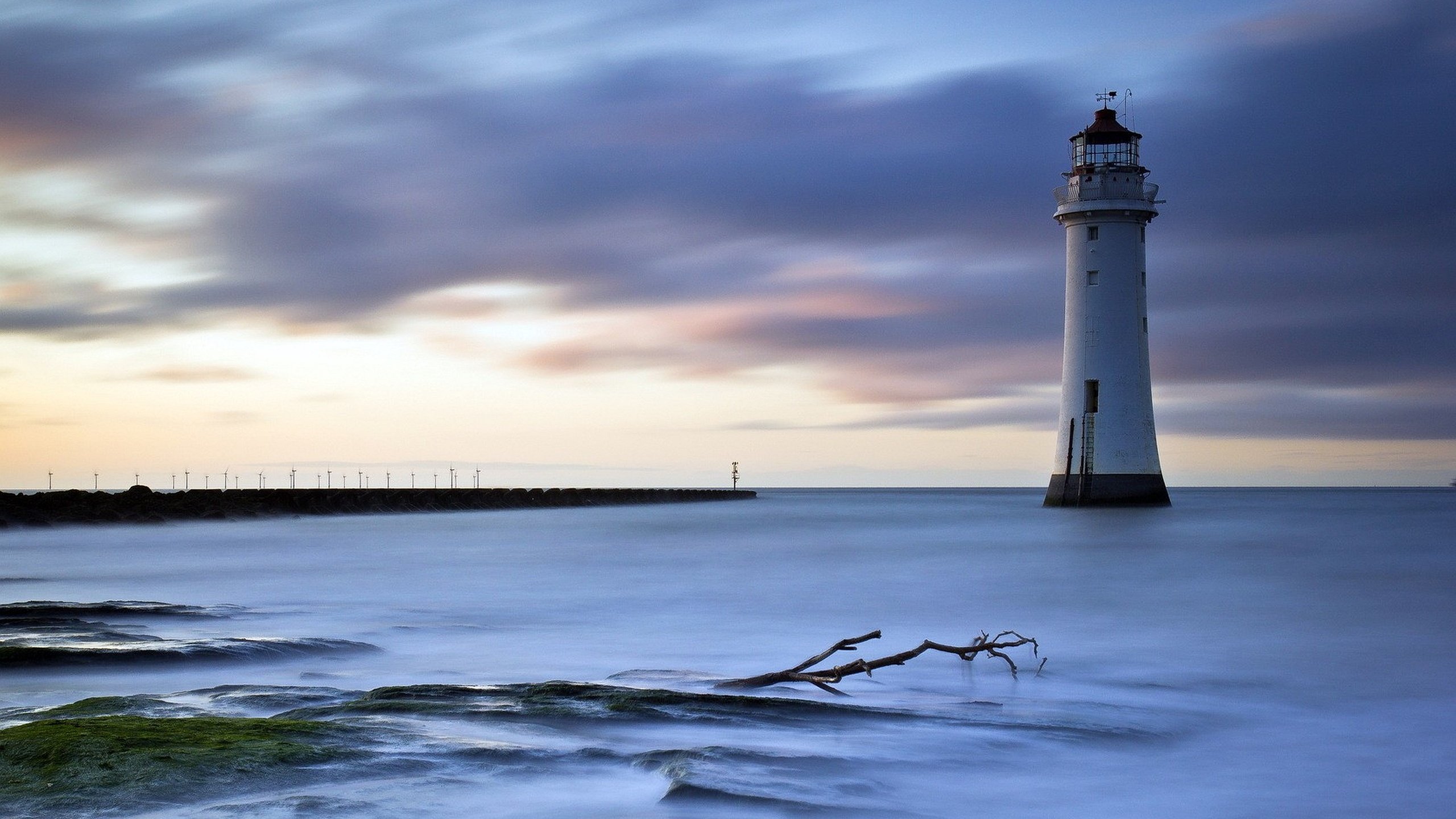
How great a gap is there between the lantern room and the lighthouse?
0.02 metres

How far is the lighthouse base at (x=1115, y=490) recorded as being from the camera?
27.7 m

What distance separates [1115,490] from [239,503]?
96.0ft

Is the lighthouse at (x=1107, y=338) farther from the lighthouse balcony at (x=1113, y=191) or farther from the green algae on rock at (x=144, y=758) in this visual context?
the green algae on rock at (x=144, y=758)

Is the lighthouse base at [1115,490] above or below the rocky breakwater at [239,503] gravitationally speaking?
above

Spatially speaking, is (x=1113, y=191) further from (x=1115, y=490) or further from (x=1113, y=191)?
(x=1115, y=490)

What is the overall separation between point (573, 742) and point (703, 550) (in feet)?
66.5

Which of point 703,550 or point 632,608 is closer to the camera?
point 632,608

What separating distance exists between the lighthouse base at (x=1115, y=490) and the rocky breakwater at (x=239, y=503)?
81.1 feet

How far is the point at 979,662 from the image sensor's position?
8211mm

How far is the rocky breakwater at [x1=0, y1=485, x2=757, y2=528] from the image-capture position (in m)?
32.8

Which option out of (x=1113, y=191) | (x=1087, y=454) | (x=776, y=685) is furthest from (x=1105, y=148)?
(x=776, y=685)

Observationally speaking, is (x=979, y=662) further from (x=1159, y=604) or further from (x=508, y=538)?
(x=508, y=538)

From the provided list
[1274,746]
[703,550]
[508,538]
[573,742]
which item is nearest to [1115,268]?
[703,550]

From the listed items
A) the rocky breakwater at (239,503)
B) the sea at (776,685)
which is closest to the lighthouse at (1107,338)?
the sea at (776,685)
